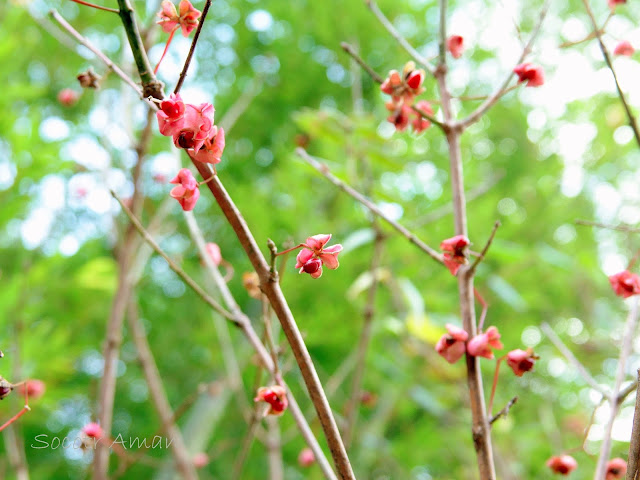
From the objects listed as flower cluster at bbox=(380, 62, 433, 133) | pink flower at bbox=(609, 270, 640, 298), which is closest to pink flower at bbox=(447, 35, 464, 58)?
flower cluster at bbox=(380, 62, 433, 133)

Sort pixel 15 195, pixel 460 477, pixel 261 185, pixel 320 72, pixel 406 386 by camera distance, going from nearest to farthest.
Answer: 1. pixel 406 386
2. pixel 15 195
3. pixel 460 477
4. pixel 261 185
5. pixel 320 72

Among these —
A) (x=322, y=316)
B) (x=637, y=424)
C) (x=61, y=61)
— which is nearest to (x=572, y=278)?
(x=322, y=316)

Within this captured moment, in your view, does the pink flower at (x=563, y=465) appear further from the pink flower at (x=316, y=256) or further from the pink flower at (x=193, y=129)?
the pink flower at (x=193, y=129)

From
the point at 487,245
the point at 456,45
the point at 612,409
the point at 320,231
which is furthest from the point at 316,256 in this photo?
the point at 320,231

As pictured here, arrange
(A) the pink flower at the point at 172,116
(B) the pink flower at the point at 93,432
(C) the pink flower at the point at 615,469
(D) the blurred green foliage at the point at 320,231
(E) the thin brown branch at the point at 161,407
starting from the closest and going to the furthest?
1. (A) the pink flower at the point at 172,116
2. (C) the pink flower at the point at 615,469
3. (B) the pink flower at the point at 93,432
4. (E) the thin brown branch at the point at 161,407
5. (D) the blurred green foliage at the point at 320,231

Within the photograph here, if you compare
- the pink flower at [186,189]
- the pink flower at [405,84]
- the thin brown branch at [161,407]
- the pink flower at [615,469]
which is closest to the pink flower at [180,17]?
the pink flower at [186,189]

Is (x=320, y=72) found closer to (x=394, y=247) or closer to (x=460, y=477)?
(x=394, y=247)
